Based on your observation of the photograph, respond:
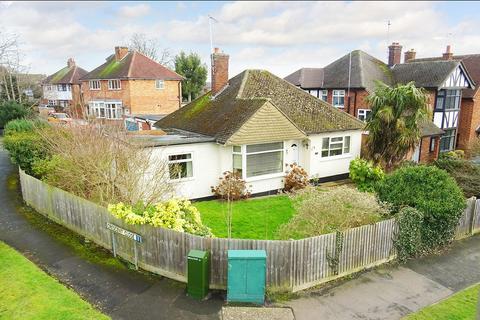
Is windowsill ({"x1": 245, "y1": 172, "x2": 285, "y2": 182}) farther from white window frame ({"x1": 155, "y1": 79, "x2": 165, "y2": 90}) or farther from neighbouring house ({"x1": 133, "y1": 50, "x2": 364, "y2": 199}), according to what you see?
white window frame ({"x1": 155, "y1": 79, "x2": 165, "y2": 90})

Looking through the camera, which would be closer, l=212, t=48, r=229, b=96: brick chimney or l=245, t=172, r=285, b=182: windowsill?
l=245, t=172, r=285, b=182: windowsill

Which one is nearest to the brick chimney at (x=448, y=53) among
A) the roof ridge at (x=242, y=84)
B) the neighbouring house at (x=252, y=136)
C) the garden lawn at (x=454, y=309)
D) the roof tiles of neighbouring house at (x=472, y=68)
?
the roof tiles of neighbouring house at (x=472, y=68)

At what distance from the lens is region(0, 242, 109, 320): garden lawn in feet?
24.7

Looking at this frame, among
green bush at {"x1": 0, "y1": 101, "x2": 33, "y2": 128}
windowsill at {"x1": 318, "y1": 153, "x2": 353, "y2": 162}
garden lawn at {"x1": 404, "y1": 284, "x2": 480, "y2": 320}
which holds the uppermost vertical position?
green bush at {"x1": 0, "y1": 101, "x2": 33, "y2": 128}

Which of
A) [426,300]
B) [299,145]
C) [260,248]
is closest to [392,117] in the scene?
[299,145]

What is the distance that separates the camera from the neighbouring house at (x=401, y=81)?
24.7 m

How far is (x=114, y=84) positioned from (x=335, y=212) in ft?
109

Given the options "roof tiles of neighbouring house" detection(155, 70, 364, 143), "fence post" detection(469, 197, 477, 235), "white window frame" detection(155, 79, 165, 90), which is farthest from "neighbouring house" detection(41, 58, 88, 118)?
"fence post" detection(469, 197, 477, 235)

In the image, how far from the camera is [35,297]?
26.6ft

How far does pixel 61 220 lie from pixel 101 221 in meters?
3.09

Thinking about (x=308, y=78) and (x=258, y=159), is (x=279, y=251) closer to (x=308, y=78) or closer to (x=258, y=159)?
(x=258, y=159)

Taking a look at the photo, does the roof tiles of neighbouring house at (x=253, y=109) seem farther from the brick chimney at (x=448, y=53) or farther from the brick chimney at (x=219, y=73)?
the brick chimney at (x=448, y=53)

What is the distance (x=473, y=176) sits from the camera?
606 inches

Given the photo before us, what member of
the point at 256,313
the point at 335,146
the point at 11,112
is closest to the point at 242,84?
the point at 335,146
